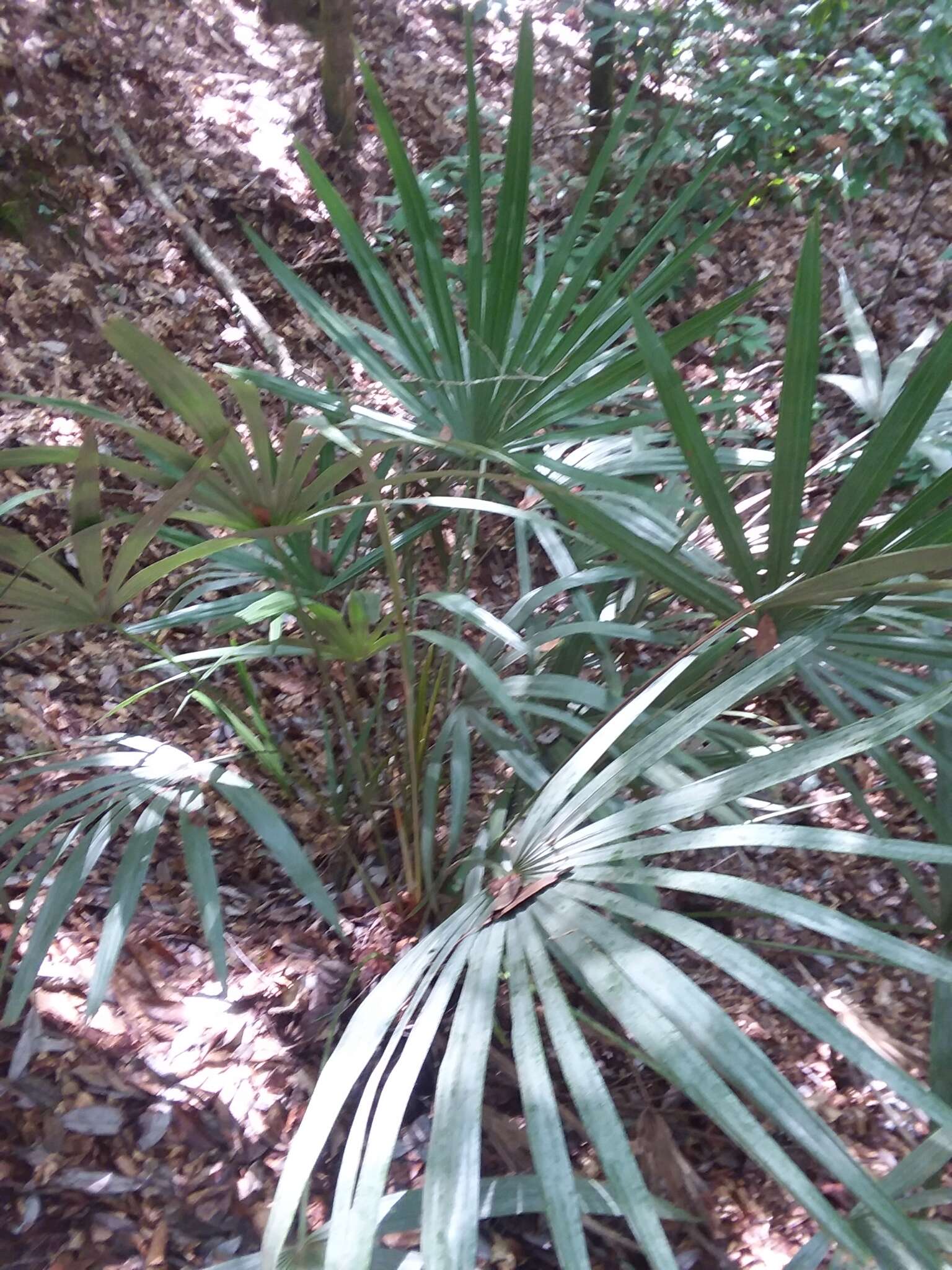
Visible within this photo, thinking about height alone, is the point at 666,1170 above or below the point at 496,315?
below

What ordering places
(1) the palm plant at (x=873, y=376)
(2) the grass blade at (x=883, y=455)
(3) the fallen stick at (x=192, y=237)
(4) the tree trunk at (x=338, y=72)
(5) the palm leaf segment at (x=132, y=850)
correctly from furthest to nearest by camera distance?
(4) the tree trunk at (x=338, y=72) → (3) the fallen stick at (x=192, y=237) → (1) the palm plant at (x=873, y=376) → (5) the palm leaf segment at (x=132, y=850) → (2) the grass blade at (x=883, y=455)

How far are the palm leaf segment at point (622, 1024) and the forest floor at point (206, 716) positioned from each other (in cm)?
42

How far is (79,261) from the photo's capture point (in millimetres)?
1976

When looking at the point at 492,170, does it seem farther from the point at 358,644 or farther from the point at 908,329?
the point at 358,644

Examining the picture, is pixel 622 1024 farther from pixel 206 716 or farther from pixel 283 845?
pixel 206 716

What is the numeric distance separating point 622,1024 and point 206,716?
1.22m

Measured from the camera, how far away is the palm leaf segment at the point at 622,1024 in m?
0.43

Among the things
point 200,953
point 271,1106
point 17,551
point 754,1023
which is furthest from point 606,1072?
point 17,551

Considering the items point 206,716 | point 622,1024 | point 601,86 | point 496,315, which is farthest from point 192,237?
point 622,1024

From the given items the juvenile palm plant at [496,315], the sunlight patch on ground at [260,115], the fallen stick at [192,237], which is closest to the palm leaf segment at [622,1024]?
the juvenile palm plant at [496,315]

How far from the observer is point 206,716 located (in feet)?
5.21

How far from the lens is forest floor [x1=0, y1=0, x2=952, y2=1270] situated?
0.95 m

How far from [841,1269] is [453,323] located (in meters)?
1.02

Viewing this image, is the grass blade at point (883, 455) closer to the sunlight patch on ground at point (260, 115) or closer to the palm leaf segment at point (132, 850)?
the palm leaf segment at point (132, 850)
